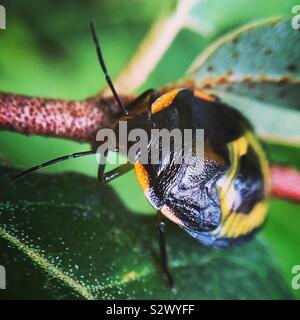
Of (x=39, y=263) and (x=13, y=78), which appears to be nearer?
(x=39, y=263)

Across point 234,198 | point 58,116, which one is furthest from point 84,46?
point 234,198

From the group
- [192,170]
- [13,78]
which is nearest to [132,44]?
[13,78]

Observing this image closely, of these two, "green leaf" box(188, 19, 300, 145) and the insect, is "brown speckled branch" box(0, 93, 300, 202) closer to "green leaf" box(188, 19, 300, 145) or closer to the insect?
the insect

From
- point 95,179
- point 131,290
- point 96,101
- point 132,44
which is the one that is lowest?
point 131,290

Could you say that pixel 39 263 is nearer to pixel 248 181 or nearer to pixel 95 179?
pixel 95 179

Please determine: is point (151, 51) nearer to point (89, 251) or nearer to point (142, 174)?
point (142, 174)

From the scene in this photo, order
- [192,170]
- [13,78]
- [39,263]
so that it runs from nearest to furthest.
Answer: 1. [39,263]
2. [192,170]
3. [13,78]

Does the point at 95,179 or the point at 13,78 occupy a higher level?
the point at 13,78

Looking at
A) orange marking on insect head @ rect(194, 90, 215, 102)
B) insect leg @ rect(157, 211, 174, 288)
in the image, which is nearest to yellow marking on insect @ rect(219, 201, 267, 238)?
insect leg @ rect(157, 211, 174, 288)
